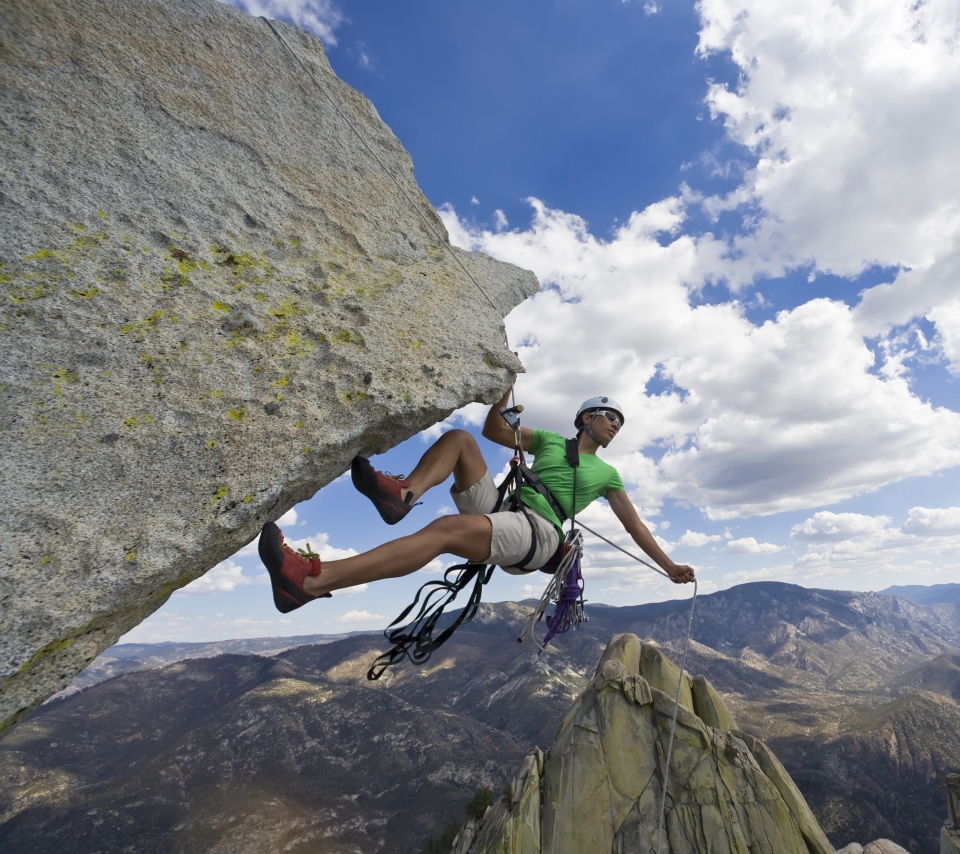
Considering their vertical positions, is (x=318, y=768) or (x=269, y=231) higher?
(x=269, y=231)

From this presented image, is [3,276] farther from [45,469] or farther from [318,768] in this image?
[318,768]

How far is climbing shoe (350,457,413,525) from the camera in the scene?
131 inches

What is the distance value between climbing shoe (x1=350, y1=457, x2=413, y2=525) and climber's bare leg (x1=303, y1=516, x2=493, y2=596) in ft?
0.62

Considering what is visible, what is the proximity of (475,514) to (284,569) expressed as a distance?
63.8 inches

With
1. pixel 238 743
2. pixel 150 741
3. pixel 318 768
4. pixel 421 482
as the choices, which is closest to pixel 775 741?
pixel 318 768

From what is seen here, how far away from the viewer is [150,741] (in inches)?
7539

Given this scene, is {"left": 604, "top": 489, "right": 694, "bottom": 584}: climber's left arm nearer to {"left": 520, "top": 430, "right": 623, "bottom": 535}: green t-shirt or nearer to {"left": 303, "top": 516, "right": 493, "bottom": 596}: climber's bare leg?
{"left": 520, "top": 430, "right": 623, "bottom": 535}: green t-shirt

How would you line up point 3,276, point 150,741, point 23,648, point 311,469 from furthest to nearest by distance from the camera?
point 150,741 < point 311,469 < point 3,276 < point 23,648

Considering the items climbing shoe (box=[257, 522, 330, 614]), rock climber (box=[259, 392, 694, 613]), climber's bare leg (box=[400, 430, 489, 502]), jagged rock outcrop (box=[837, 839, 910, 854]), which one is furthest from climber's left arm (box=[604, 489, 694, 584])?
jagged rock outcrop (box=[837, 839, 910, 854])

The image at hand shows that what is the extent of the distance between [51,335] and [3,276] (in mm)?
418

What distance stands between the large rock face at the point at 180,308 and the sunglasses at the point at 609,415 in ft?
5.27

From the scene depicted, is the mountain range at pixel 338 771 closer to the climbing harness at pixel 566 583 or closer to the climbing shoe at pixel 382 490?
the climbing harness at pixel 566 583

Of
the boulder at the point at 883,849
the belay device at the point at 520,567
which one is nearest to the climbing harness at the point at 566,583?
the belay device at the point at 520,567

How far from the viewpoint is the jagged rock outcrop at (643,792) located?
12578mm
